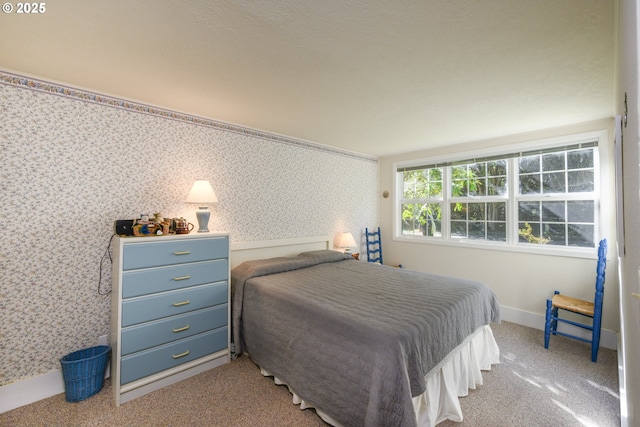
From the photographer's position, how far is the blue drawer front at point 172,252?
2059 mm

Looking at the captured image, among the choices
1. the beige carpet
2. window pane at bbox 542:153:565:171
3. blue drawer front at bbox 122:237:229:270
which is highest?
window pane at bbox 542:153:565:171

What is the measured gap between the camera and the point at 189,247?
7.67 feet

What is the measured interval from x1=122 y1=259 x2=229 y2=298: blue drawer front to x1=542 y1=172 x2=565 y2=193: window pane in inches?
146

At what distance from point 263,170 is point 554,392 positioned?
337 cm

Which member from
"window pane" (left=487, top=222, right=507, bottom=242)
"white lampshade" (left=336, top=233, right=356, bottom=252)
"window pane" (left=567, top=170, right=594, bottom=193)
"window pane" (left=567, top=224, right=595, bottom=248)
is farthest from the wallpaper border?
"window pane" (left=567, top=224, right=595, bottom=248)

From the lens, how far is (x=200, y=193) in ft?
8.56

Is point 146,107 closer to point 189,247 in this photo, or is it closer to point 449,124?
→ point 189,247

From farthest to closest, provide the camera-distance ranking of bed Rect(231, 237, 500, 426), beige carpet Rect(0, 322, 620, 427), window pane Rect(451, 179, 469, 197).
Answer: window pane Rect(451, 179, 469, 197) < beige carpet Rect(0, 322, 620, 427) < bed Rect(231, 237, 500, 426)

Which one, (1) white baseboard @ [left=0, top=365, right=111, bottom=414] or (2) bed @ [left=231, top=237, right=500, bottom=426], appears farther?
(1) white baseboard @ [left=0, top=365, right=111, bottom=414]

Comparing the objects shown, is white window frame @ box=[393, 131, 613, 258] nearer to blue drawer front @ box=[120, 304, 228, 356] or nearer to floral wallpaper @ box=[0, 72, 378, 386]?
floral wallpaper @ box=[0, 72, 378, 386]

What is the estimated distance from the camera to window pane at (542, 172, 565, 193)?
3.21 m

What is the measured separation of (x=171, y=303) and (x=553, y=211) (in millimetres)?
4127

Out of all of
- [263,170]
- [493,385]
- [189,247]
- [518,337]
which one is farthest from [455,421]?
[263,170]

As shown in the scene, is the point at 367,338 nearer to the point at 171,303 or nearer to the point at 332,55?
the point at 171,303
